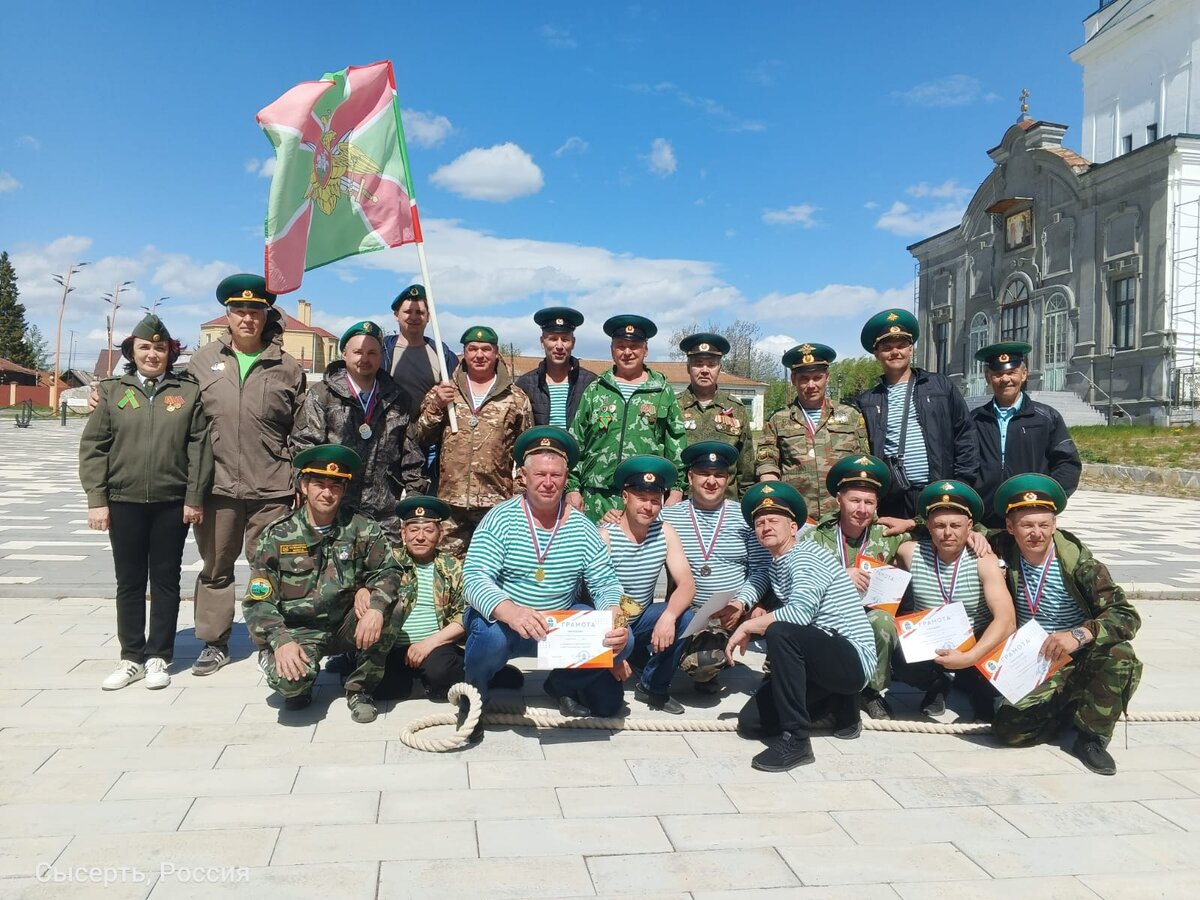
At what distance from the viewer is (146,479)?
484cm

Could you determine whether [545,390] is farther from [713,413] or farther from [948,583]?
[948,583]

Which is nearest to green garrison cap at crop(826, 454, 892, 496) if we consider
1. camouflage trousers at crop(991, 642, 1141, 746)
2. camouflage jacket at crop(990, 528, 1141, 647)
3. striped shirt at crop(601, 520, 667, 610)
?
camouflage jacket at crop(990, 528, 1141, 647)

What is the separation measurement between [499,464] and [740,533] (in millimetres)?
1551

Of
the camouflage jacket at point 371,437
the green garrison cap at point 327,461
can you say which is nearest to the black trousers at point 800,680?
the green garrison cap at point 327,461

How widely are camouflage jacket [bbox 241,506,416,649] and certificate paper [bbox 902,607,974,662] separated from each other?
8.62 ft

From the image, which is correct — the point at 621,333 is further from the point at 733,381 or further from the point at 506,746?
the point at 733,381

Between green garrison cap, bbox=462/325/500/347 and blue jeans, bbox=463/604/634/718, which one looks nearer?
blue jeans, bbox=463/604/634/718

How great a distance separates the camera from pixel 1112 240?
2812 cm

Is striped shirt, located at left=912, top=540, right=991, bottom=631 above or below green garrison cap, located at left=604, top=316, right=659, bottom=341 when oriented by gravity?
below

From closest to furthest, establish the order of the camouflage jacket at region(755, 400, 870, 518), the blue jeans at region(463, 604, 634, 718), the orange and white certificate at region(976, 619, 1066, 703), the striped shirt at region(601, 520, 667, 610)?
the orange and white certificate at region(976, 619, 1066, 703)
the blue jeans at region(463, 604, 634, 718)
the striped shirt at region(601, 520, 667, 610)
the camouflage jacket at region(755, 400, 870, 518)

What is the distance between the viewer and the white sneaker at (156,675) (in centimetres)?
479

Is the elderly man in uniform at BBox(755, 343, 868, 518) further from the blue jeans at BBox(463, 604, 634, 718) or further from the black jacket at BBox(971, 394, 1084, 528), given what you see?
the blue jeans at BBox(463, 604, 634, 718)

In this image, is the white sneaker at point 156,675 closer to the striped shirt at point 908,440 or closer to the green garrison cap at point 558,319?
the green garrison cap at point 558,319

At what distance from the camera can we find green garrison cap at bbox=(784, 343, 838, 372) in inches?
220
